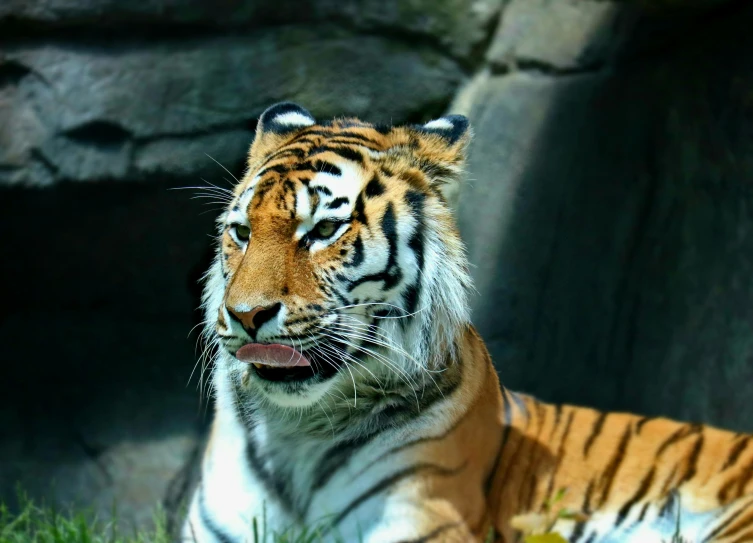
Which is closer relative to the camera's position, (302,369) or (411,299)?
(302,369)

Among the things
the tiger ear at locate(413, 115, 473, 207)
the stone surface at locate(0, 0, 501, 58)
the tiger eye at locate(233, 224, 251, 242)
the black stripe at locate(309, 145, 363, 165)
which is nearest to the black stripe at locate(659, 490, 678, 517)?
the tiger ear at locate(413, 115, 473, 207)

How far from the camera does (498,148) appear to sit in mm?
3580

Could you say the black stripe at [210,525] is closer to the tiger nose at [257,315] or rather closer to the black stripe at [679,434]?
the tiger nose at [257,315]

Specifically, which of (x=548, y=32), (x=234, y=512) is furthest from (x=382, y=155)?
(x=548, y=32)

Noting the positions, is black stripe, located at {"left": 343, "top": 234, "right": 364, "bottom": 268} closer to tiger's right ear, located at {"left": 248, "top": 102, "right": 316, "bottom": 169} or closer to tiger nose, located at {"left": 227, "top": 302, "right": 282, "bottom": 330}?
tiger nose, located at {"left": 227, "top": 302, "right": 282, "bottom": 330}

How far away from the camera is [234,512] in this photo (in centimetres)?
241

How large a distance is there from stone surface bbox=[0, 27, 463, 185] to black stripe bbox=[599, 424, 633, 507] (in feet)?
5.07

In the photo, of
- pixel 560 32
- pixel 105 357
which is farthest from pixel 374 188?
pixel 105 357

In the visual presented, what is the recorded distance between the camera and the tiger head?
2.16 m

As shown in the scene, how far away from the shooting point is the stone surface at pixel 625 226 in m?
3.54

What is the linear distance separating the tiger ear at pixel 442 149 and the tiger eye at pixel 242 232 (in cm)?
51

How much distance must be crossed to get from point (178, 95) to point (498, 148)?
1302 mm

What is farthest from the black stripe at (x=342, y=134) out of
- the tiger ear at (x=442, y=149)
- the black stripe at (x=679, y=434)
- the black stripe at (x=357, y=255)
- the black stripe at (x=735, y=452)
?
the black stripe at (x=735, y=452)

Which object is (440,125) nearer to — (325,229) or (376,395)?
(325,229)
